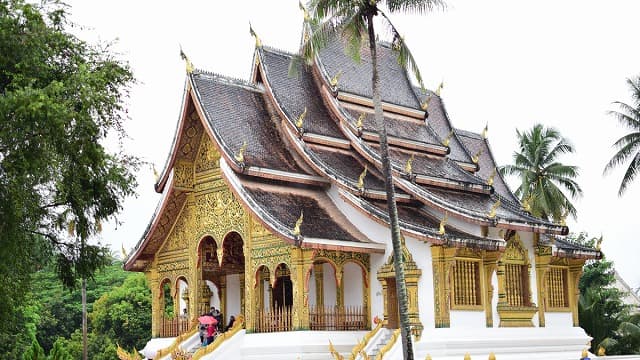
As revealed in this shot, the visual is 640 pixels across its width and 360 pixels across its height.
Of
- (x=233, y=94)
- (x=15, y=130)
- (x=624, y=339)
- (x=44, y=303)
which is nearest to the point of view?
(x=15, y=130)

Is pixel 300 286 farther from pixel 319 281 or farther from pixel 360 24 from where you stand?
pixel 360 24

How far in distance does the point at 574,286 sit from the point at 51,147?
1300cm

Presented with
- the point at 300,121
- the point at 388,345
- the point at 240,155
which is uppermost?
the point at 300,121

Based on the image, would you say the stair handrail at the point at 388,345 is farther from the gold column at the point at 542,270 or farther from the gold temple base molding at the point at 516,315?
the gold column at the point at 542,270

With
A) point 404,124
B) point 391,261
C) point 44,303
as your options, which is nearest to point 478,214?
point 391,261

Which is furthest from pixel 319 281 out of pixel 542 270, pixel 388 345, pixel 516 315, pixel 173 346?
pixel 542 270

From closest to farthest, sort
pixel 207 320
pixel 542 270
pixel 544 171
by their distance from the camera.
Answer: pixel 207 320 → pixel 542 270 → pixel 544 171

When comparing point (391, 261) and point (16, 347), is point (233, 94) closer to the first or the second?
point (391, 261)

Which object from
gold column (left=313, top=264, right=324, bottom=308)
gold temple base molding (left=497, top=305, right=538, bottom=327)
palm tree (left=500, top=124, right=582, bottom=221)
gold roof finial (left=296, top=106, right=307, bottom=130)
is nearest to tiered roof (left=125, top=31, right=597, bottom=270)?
gold roof finial (left=296, top=106, right=307, bottom=130)

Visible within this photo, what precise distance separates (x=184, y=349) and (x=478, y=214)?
6661mm

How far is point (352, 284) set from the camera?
1819 cm

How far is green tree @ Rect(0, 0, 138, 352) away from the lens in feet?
39.6

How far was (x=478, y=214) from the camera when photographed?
17406mm

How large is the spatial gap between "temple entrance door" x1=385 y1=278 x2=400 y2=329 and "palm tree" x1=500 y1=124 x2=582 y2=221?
52.0ft
